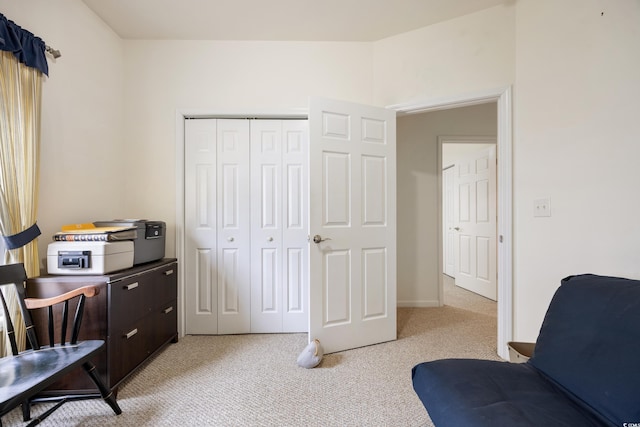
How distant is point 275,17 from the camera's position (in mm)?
2164

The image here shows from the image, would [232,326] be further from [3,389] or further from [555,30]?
[555,30]

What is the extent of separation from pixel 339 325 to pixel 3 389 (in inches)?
72.1

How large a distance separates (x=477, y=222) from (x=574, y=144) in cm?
231

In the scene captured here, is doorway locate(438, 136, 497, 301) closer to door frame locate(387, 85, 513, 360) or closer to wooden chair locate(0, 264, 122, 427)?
door frame locate(387, 85, 513, 360)

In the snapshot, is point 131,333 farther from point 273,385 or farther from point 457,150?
point 457,150

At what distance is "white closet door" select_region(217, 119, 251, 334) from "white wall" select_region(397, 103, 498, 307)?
1.92 meters

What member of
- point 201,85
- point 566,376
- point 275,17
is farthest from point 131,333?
point 275,17

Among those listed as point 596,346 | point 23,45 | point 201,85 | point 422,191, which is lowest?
point 596,346

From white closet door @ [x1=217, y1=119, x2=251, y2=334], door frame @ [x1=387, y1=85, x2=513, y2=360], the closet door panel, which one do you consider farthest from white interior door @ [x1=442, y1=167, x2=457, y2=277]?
white closet door @ [x1=217, y1=119, x2=251, y2=334]

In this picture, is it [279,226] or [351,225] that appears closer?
[351,225]

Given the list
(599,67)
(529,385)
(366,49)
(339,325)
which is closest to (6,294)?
(339,325)

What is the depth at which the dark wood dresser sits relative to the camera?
1.53 m

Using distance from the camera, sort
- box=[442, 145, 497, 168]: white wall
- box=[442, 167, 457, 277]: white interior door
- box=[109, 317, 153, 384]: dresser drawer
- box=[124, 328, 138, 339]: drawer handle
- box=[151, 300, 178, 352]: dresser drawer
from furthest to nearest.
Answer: box=[442, 167, 457, 277]: white interior door → box=[442, 145, 497, 168]: white wall → box=[151, 300, 178, 352]: dresser drawer → box=[124, 328, 138, 339]: drawer handle → box=[109, 317, 153, 384]: dresser drawer

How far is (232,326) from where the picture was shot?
2.46 m
